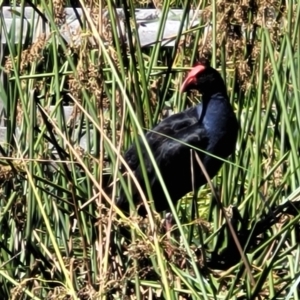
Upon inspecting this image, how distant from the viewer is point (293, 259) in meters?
2.22

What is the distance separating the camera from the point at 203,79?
2994mm

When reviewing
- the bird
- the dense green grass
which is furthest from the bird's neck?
the dense green grass

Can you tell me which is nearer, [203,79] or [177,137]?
[203,79]

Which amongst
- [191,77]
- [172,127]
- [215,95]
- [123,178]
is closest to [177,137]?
[172,127]

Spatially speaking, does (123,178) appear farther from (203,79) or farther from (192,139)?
Result: (192,139)

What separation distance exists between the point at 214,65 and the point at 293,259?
772 mm

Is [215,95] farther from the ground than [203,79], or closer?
closer

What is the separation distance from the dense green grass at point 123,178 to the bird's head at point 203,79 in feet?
0.15

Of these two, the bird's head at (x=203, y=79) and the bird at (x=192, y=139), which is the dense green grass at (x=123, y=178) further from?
the bird at (x=192, y=139)

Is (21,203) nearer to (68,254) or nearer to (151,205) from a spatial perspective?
(68,254)

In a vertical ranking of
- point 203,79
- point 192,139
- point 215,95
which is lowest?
point 192,139

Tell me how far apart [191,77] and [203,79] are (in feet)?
0.48

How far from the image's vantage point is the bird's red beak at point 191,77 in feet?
9.28

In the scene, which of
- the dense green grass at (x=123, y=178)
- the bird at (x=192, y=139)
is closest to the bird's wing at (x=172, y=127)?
the bird at (x=192, y=139)
